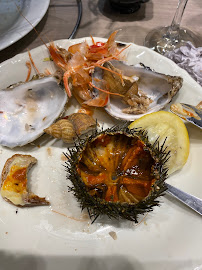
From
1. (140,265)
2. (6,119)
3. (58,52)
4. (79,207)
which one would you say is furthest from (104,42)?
(140,265)

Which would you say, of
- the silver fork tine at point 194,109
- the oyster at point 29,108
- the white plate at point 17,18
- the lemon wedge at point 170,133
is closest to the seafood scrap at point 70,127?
the oyster at point 29,108

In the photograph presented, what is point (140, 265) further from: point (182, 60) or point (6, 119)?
point (182, 60)

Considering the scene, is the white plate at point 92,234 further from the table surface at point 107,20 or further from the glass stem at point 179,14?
the table surface at point 107,20

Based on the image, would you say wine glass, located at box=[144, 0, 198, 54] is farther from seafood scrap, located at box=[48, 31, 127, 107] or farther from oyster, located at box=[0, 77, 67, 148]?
oyster, located at box=[0, 77, 67, 148]

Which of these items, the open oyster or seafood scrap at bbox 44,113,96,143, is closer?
seafood scrap at bbox 44,113,96,143

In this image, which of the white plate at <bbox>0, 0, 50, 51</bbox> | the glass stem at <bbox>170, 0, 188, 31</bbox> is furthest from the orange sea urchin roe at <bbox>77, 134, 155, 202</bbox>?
the glass stem at <bbox>170, 0, 188, 31</bbox>
